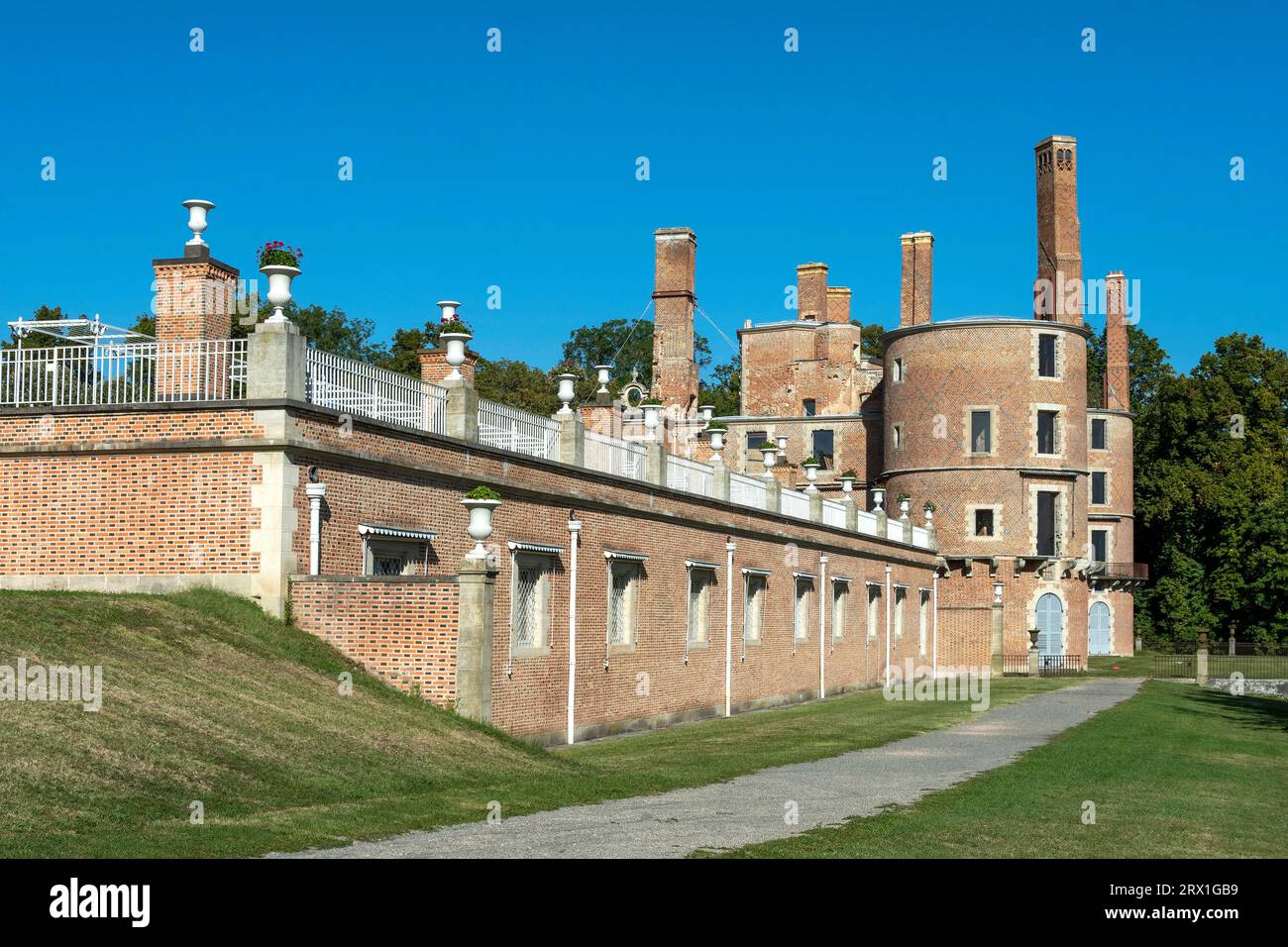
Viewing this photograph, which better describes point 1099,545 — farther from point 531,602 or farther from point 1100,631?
point 531,602

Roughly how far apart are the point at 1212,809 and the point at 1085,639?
51.5m

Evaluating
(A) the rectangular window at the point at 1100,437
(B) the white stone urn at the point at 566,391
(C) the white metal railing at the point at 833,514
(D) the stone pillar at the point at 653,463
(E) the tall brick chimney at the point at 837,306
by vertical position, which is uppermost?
(E) the tall brick chimney at the point at 837,306

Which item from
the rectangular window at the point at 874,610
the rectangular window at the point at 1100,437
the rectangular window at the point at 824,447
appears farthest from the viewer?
the rectangular window at the point at 1100,437

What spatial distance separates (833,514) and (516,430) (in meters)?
22.1

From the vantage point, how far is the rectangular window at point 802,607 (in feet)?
131

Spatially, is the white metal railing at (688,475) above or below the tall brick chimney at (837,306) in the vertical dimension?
below

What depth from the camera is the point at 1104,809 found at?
1509 centimetres

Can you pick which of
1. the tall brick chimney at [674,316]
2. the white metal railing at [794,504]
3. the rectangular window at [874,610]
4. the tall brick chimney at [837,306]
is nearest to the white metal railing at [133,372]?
the white metal railing at [794,504]

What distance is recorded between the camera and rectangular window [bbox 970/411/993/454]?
60344 mm

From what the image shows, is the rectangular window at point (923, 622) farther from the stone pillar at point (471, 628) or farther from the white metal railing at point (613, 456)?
the stone pillar at point (471, 628)

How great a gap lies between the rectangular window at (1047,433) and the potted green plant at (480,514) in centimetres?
4436

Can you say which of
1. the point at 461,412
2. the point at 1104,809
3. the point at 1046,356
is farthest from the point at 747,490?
the point at 1046,356
